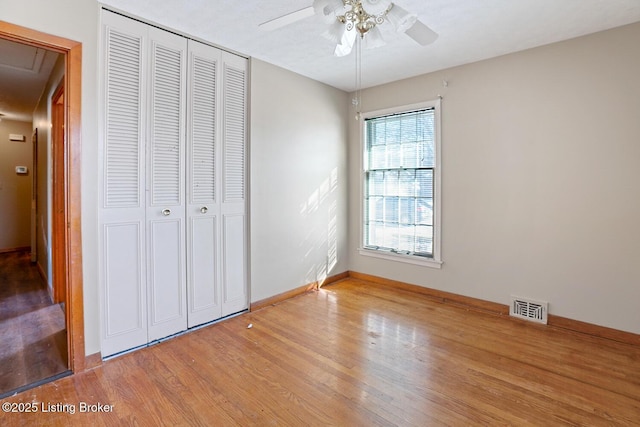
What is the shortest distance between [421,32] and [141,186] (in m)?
2.21

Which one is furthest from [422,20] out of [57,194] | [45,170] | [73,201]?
[45,170]

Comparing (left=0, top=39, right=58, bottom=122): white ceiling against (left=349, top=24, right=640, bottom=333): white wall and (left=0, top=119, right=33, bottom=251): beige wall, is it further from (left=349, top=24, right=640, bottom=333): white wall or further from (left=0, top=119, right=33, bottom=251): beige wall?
(left=349, top=24, right=640, bottom=333): white wall

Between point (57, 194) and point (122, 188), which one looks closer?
point (122, 188)

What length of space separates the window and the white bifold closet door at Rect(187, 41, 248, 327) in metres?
1.76

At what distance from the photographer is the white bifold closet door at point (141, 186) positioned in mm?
2404

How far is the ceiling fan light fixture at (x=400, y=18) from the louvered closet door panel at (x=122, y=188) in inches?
75.8

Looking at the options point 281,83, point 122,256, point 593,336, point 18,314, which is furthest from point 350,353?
point 18,314

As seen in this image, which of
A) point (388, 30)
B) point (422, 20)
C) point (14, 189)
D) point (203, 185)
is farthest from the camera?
point (14, 189)

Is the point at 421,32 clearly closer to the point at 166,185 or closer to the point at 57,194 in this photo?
the point at 166,185

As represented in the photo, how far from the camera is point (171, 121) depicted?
2721 millimetres

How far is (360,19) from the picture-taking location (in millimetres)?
1704

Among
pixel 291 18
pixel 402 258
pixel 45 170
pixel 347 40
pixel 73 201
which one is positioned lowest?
pixel 402 258

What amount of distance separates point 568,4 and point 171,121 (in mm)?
3061

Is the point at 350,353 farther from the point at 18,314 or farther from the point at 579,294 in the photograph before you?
the point at 18,314
